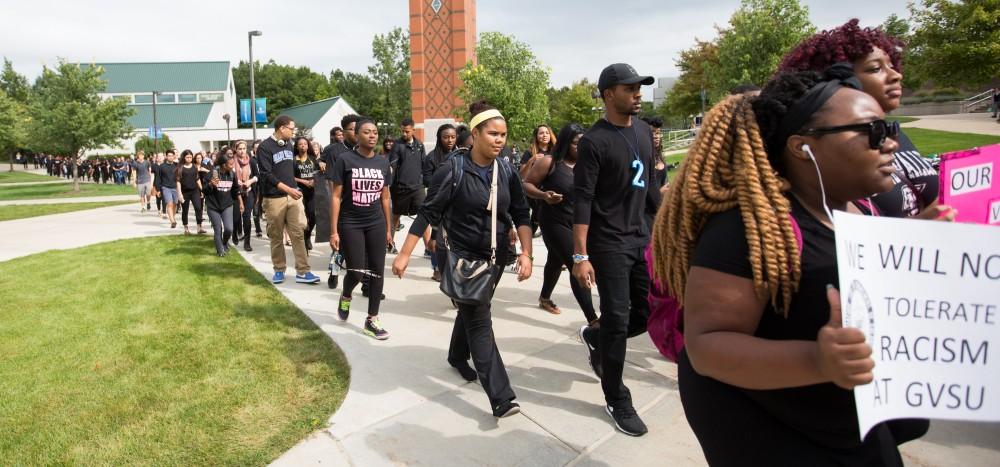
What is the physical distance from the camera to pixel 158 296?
274 inches

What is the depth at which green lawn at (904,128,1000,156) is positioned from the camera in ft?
61.7

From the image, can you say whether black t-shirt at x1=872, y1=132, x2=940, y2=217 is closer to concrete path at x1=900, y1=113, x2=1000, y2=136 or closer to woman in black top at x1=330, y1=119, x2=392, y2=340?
woman in black top at x1=330, y1=119, x2=392, y2=340

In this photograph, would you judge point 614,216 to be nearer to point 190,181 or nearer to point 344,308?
point 344,308

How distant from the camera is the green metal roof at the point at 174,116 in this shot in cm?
6431

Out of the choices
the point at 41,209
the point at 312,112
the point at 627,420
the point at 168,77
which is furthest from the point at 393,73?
the point at 627,420

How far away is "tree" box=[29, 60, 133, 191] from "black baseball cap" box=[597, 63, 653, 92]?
3252 centimetres

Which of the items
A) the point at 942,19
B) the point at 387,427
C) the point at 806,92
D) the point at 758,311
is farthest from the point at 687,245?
A: the point at 942,19

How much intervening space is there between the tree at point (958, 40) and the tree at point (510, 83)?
54.0 feet

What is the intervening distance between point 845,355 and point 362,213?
187 inches

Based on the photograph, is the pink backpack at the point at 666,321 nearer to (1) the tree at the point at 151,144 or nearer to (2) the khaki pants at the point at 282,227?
(2) the khaki pants at the point at 282,227

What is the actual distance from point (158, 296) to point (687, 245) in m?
7.00

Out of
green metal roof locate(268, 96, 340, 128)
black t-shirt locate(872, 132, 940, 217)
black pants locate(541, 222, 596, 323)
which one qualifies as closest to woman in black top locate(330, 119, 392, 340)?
black pants locate(541, 222, 596, 323)

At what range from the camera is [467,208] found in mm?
3852

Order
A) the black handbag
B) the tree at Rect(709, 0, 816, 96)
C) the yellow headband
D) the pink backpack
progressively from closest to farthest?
the pink backpack
the black handbag
the yellow headband
the tree at Rect(709, 0, 816, 96)
